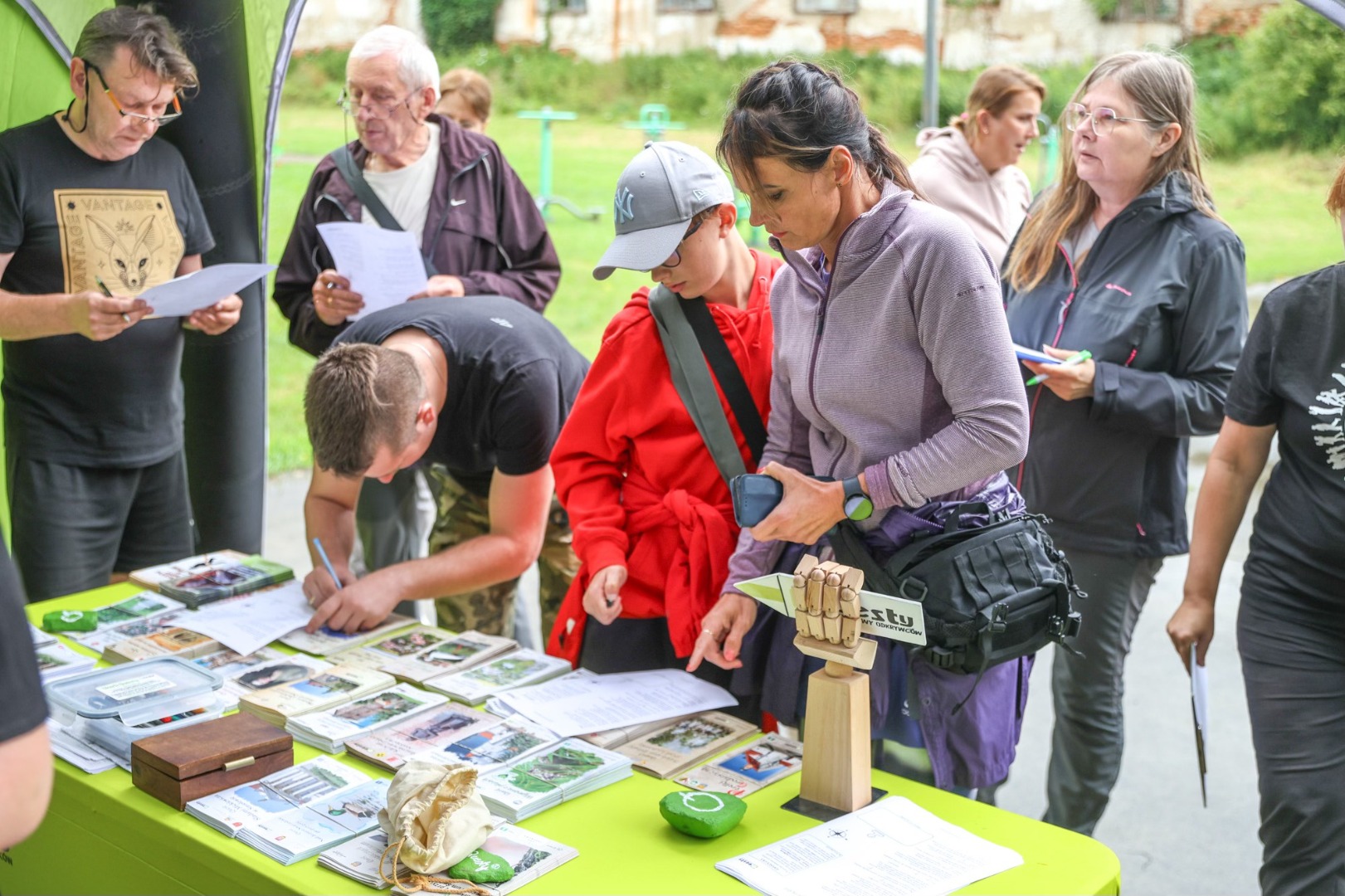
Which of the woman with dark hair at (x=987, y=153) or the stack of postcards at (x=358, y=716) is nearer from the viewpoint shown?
the stack of postcards at (x=358, y=716)

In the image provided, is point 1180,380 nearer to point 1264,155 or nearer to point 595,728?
point 595,728

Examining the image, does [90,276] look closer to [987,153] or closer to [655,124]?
[987,153]

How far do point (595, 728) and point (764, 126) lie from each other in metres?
0.92

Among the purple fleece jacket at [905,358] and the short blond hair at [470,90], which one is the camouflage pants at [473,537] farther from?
the short blond hair at [470,90]

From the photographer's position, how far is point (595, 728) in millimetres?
1880

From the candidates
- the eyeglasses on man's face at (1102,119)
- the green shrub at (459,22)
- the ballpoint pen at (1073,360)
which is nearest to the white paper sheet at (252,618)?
the ballpoint pen at (1073,360)

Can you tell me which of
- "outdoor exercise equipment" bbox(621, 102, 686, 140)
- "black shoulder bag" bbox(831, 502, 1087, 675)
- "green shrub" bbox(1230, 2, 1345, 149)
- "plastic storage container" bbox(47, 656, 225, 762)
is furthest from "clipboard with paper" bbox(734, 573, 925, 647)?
"green shrub" bbox(1230, 2, 1345, 149)

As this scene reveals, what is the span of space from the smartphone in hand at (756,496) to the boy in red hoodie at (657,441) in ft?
0.90

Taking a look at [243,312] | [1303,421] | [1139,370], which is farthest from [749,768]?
[243,312]

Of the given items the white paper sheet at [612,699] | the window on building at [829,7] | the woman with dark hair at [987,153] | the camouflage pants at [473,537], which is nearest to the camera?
the white paper sheet at [612,699]

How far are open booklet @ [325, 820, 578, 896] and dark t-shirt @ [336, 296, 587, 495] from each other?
94cm

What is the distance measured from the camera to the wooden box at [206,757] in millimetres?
1672

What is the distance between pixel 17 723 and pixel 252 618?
1354 mm

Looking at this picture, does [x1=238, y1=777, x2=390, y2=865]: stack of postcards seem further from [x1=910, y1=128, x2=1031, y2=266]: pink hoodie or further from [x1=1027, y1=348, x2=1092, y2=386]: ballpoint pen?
[x1=910, y1=128, x2=1031, y2=266]: pink hoodie
